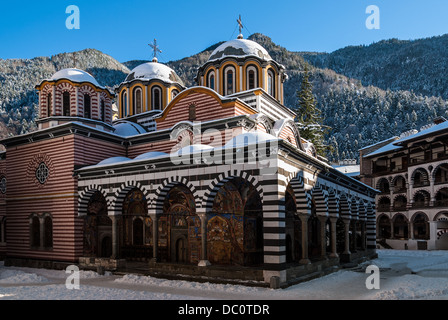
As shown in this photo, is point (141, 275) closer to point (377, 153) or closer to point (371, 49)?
point (377, 153)

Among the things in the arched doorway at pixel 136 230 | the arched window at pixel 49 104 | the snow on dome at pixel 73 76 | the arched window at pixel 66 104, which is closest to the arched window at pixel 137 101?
the snow on dome at pixel 73 76

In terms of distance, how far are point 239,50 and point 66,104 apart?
9.84 meters

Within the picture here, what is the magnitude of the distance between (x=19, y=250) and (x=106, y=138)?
7218mm

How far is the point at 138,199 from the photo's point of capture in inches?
728

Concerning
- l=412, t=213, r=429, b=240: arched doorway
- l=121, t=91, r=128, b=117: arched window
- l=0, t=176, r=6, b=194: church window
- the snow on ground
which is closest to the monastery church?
the snow on ground

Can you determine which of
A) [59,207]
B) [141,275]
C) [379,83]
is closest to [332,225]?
[141,275]

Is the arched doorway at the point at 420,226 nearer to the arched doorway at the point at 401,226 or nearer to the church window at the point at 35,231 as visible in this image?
the arched doorway at the point at 401,226

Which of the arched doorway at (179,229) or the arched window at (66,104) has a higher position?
the arched window at (66,104)

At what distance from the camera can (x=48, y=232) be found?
62.5ft

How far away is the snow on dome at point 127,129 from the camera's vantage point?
22.3 m

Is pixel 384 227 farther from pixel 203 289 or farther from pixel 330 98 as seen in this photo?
pixel 330 98

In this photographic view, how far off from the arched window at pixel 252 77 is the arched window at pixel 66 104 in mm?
9745

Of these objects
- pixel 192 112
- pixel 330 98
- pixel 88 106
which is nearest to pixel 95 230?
pixel 88 106

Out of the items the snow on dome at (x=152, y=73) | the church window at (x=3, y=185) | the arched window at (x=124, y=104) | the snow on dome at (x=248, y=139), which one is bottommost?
the church window at (x=3, y=185)
